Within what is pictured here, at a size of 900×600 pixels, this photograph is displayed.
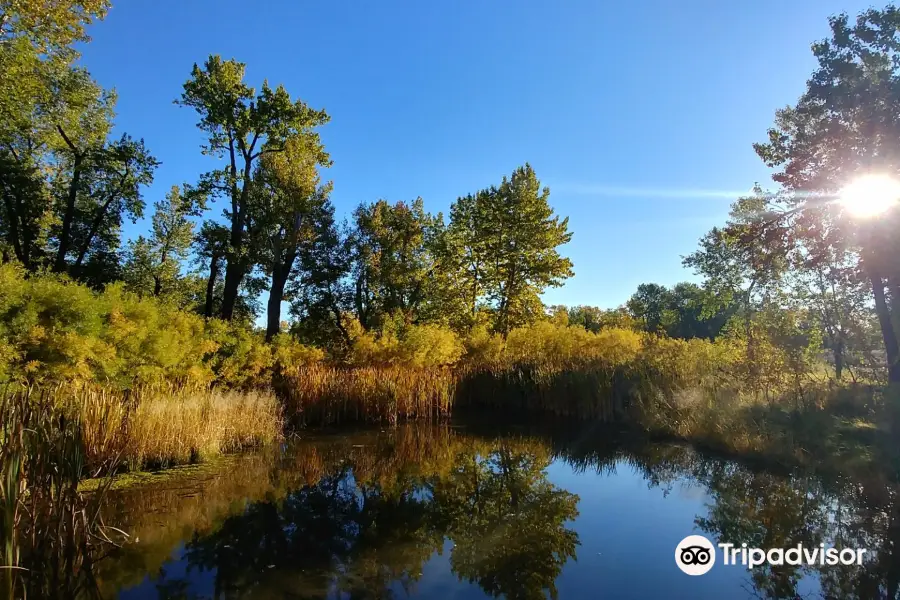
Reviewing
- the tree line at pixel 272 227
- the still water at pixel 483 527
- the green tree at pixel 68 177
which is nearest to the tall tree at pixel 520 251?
the tree line at pixel 272 227

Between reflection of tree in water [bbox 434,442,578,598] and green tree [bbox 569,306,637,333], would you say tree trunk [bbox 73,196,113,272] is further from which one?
green tree [bbox 569,306,637,333]

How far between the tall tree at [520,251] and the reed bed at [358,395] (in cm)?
730

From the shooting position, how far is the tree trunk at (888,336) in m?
9.02

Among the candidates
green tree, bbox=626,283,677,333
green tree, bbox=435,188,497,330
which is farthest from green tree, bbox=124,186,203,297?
green tree, bbox=626,283,677,333

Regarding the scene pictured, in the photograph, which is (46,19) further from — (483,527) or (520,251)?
(520,251)

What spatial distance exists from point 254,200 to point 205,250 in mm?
2514

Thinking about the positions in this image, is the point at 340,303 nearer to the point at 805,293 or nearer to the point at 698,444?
the point at 698,444

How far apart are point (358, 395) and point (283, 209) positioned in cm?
1019

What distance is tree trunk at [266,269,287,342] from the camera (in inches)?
709

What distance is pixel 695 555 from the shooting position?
14.5ft

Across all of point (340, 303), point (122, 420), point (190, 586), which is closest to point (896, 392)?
point (190, 586)

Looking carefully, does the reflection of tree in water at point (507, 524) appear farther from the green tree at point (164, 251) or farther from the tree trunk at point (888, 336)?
the green tree at point (164, 251)

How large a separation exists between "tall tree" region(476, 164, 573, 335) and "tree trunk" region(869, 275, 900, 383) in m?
10.3

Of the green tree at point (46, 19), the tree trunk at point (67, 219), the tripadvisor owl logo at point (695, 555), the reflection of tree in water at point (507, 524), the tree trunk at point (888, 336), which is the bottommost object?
the reflection of tree in water at point (507, 524)
